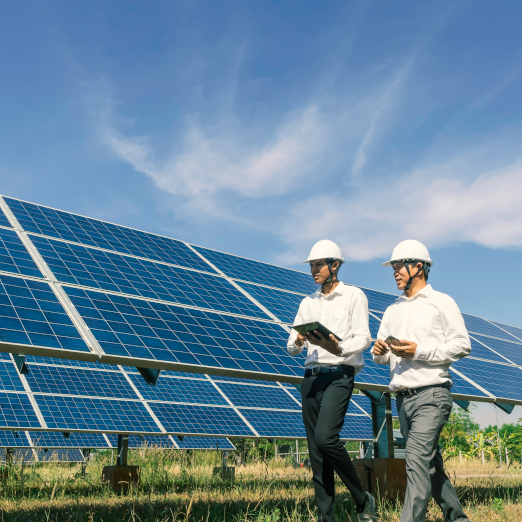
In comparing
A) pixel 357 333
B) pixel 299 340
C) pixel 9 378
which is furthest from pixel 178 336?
pixel 9 378

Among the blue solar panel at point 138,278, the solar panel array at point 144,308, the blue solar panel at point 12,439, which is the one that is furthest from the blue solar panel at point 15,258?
the blue solar panel at point 12,439

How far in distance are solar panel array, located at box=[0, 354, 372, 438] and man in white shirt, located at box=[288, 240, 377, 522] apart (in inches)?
309

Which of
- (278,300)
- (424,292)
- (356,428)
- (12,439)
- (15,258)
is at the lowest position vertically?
(12,439)

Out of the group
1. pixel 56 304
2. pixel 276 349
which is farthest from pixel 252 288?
pixel 56 304

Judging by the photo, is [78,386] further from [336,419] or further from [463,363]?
[336,419]

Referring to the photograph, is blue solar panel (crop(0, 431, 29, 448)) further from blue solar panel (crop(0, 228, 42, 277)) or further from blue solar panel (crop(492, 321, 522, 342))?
blue solar panel (crop(492, 321, 522, 342))

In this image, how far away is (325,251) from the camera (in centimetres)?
569

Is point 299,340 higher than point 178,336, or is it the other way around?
point 178,336

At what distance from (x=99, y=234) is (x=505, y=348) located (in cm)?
1133

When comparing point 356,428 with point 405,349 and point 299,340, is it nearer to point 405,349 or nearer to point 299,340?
point 299,340

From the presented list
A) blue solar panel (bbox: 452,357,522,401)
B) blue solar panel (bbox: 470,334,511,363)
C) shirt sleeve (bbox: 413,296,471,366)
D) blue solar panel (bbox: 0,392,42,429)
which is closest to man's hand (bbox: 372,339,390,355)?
shirt sleeve (bbox: 413,296,471,366)

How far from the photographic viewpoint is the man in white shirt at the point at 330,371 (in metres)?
4.89

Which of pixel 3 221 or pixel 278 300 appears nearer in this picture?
pixel 3 221

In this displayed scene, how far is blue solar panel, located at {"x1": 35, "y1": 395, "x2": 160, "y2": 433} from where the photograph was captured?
495 inches
